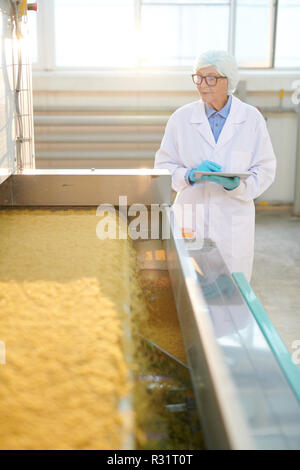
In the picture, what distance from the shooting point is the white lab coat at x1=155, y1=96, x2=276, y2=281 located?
1945mm

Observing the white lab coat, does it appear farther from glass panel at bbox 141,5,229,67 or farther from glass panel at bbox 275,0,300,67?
glass panel at bbox 275,0,300,67

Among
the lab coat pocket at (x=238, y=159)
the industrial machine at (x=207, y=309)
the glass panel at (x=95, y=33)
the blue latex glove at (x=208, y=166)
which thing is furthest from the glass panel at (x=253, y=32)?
the industrial machine at (x=207, y=309)

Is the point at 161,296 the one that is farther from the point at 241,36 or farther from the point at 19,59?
the point at 241,36

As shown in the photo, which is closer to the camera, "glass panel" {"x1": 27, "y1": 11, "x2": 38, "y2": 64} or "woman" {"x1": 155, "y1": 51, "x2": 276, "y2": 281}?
"woman" {"x1": 155, "y1": 51, "x2": 276, "y2": 281}

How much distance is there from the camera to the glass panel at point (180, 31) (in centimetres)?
422

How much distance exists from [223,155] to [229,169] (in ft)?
0.21

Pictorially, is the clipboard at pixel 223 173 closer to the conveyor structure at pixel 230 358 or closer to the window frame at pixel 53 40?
the conveyor structure at pixel 230 358

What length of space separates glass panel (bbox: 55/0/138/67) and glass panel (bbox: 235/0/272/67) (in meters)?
0.91

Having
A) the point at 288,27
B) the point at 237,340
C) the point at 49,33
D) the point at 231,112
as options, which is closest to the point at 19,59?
the point at 231,112

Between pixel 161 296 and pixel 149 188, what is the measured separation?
471 millimetres

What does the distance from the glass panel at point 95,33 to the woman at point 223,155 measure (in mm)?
2519

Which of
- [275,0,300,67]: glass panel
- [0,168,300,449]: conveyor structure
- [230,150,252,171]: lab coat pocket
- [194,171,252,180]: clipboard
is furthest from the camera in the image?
[275,0,300,67]: glass panel

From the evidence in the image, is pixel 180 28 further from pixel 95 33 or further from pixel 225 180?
pixel 225 180

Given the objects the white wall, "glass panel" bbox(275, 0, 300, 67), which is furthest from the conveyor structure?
"glass panel" bbox(275, 0, 300, 67)
